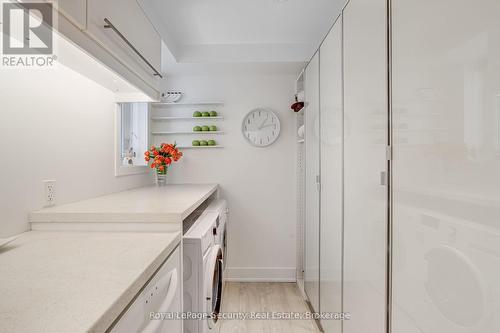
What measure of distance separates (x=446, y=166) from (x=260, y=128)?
7.53ft

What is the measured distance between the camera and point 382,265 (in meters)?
1.09

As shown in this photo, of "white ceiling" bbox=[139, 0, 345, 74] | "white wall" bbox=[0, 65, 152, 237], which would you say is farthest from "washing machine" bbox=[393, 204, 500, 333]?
"white ceiling" bbox=[139, 0, 345, 74]

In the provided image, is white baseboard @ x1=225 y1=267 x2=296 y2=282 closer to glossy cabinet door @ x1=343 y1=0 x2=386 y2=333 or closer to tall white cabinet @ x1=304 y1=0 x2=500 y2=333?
tall white cabinet @ x1=304 y1=0 x2=500 y2=333

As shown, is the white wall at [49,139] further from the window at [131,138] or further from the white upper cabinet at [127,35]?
the white upper cabinet at [127,35]

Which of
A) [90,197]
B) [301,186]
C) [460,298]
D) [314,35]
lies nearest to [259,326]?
[301,186]

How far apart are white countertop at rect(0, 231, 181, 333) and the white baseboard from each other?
6.73 ft

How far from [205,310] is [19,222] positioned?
3.22ft

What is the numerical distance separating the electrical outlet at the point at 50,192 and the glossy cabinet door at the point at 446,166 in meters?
1.65

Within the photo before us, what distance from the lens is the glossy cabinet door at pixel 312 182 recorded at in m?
2.09

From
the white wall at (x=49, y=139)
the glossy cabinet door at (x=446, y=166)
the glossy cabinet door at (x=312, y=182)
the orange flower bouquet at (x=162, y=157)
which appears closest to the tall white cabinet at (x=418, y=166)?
the glossy cabinet door at (x=446, y=166)

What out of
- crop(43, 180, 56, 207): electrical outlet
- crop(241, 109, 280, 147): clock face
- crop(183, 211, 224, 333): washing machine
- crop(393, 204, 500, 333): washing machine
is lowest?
crop(183, 211, 224, 333): washing machine

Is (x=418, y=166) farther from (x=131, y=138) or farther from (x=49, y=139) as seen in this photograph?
(x=131, y=138)

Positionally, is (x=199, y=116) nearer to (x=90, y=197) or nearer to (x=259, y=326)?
(x=90, y=197)

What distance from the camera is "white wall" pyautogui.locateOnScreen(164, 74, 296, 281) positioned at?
2.96 meters
